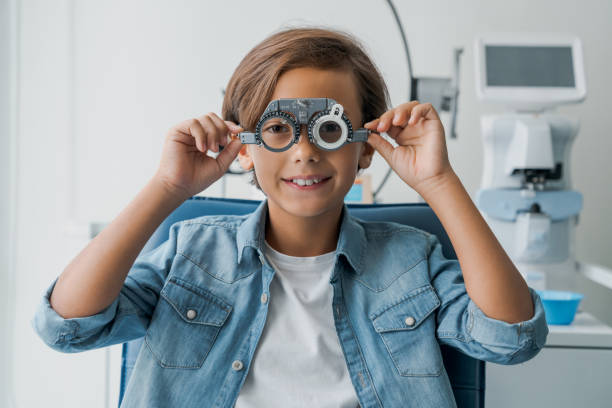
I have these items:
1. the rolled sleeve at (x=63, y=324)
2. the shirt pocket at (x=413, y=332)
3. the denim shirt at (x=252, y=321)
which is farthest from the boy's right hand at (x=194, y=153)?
the shirt pocket at (x=413, y=332)

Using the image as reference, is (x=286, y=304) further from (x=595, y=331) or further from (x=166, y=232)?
(x=595, y=331)

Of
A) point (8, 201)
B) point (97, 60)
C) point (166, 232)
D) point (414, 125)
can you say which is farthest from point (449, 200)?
point (97, 60)

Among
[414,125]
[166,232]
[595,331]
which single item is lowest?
[595,331]

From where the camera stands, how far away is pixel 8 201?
2020 mm

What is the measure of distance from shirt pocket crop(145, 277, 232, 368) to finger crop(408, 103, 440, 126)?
45 centimetres

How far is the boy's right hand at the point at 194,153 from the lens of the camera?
0.93m

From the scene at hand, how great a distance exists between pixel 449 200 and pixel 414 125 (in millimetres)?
150

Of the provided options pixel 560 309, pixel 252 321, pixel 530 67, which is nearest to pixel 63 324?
pixel 252 321

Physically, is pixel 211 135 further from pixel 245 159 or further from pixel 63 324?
pixel 63 324

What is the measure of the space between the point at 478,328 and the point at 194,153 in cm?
57

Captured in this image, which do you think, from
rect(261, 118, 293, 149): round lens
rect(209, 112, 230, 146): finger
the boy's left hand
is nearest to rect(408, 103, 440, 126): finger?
the boy's left hand

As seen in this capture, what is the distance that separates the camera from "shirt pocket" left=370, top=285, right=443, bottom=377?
92 cm

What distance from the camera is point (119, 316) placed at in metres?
0.88

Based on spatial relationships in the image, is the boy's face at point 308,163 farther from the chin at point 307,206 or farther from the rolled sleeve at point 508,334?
the rolled sleeve at point 508,334
